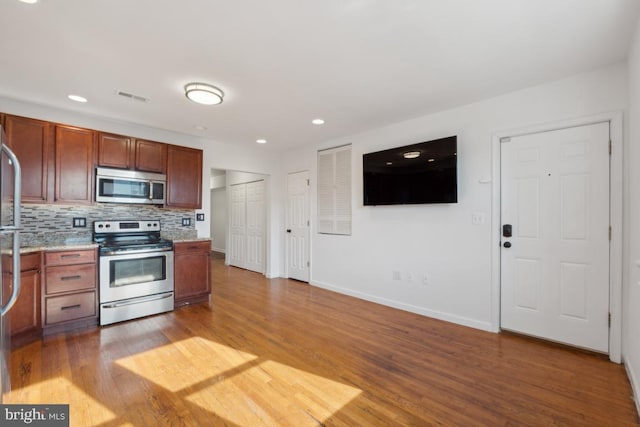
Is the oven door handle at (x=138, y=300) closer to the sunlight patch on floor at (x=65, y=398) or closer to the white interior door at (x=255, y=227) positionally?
the sunlight patch on floor at (x=65, y=398)

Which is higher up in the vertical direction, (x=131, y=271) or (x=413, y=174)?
(x=413, y=174)

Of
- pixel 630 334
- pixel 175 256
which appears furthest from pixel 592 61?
pixel 175 256

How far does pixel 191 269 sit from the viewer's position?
3850 mm

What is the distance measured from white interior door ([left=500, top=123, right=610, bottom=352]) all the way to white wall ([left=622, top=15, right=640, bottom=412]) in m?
0.17

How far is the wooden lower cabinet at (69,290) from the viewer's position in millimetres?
2846

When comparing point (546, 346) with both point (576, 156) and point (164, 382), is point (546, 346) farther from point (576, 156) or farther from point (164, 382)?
point (164, 382)

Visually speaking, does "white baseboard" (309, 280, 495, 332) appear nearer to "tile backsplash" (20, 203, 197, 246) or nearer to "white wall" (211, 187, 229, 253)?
"tile backsplash" (20, 203, 197, 246)

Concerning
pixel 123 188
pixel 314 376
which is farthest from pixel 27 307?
pixel 314 376

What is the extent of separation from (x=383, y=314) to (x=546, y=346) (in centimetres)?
159

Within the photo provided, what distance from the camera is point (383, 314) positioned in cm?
354

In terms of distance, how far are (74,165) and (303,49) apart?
2.94 m

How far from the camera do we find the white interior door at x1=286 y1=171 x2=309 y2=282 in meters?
5.12

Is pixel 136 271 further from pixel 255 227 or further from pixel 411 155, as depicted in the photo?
pixel 411 155

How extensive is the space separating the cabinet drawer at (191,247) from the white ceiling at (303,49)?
1698mm
